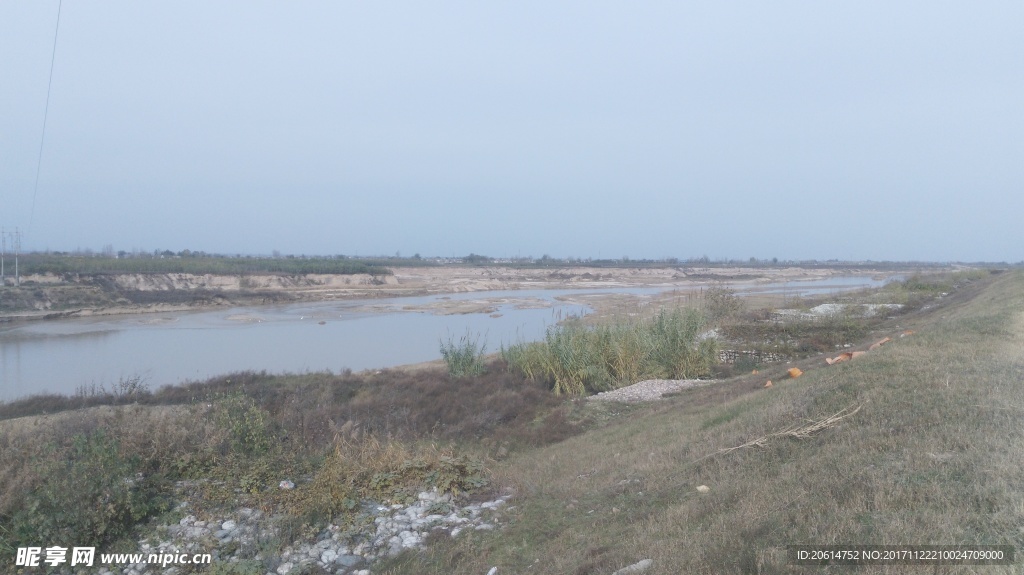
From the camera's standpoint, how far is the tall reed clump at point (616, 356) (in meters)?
16.2

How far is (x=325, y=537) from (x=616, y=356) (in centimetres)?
1198

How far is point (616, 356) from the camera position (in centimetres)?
1672

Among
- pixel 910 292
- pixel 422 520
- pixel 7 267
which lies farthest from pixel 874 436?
pixel 7 267

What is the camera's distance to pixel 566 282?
8944 cm

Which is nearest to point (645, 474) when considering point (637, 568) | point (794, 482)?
point (794, 482)

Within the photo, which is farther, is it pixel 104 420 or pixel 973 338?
pixel 973 338

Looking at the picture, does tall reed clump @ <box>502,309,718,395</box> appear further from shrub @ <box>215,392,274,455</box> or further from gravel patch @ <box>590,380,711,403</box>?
shrub @ <box>215,392,274,455</box>

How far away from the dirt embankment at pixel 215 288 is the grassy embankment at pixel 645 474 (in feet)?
139

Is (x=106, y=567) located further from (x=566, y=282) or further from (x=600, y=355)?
(x=566, y=282)

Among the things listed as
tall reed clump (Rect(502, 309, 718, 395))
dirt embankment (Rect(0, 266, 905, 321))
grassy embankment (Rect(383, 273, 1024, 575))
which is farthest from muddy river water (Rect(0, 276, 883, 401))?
grassy embankment (Rect(383, 273, 1024, 575))

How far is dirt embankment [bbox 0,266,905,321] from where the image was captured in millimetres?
45969

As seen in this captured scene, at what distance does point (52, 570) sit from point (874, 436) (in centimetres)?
740

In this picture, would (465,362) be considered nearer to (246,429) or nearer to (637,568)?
(246,429)

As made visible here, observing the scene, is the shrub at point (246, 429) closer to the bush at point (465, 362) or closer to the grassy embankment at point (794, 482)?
the grassy embankment at point (794, 482)
